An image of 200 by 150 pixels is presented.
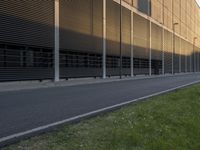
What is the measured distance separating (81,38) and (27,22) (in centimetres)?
939

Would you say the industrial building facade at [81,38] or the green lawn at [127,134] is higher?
the industrial building facade at [81,38]

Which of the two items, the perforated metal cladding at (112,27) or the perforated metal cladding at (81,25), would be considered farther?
the perforated metal cladding at (112,27)

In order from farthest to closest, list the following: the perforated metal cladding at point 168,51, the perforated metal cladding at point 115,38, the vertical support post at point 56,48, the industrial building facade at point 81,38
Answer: the perforated metal cladding at point 168,51 < the perforated metal cladding at point 115,38 < the vertical support post at point 56,48 < the industrial building facade at point 81,38

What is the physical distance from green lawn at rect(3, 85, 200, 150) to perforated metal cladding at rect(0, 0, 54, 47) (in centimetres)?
1627

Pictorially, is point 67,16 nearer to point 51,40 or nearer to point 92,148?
point 51,40

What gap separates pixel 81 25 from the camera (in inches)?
1406

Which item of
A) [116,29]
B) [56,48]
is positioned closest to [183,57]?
[116,29]

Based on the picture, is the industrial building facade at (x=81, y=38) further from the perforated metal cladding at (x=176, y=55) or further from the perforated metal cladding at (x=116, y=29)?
the perforated metal cladding at (x=176, y=55)

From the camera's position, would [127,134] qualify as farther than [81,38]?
No

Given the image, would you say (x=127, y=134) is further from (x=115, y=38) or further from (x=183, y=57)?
(x=183, y=57)

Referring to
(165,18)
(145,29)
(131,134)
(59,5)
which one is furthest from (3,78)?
(165,18)

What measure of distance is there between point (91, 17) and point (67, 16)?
5.72 metres

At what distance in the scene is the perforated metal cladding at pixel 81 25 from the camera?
106 feet

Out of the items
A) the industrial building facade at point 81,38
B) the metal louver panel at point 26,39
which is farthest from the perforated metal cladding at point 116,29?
the metal louver panel at point 26,39
